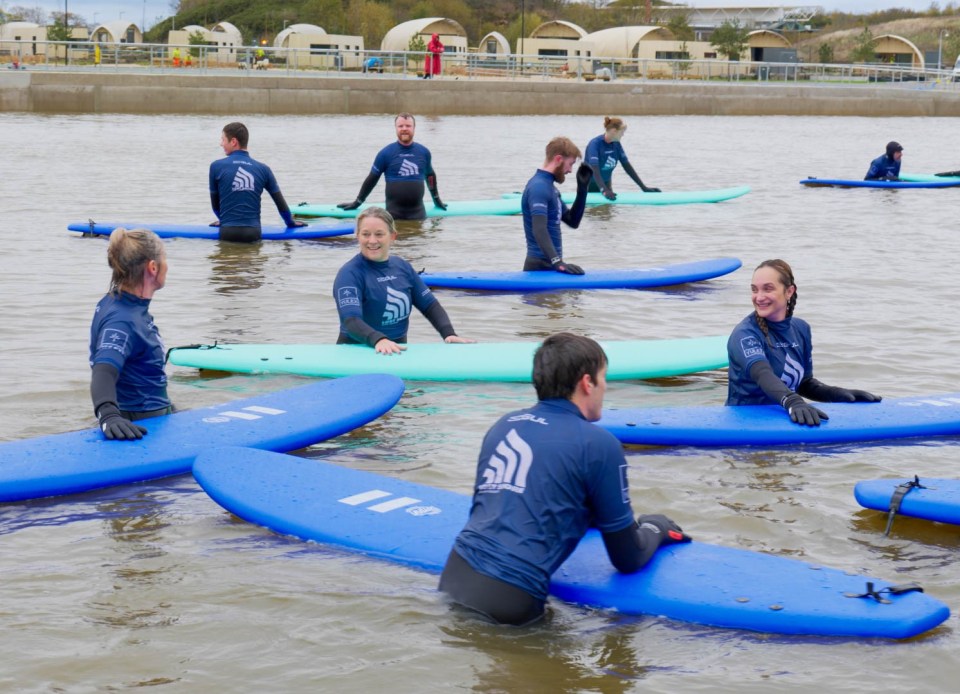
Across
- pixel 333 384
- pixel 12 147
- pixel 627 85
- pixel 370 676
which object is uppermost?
pixel 627 85

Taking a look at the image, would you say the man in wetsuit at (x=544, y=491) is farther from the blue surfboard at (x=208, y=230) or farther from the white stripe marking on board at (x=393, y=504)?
the blue surfboard at (x=208, y=230)

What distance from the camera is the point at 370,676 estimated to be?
3.63m

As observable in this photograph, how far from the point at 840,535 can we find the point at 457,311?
4.71m

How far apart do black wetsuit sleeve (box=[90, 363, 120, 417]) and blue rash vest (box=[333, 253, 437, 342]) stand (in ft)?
6.10

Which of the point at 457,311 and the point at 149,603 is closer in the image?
the point at 149,603

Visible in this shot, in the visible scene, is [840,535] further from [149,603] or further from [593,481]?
[149,603]

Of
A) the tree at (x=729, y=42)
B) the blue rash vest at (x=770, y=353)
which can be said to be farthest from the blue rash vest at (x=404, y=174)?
the tree at (x=729, y=42)

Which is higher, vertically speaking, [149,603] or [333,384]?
[333,384]

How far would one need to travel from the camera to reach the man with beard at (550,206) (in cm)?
873

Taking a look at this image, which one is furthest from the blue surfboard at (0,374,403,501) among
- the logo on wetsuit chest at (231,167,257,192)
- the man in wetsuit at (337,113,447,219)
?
the man in wetsuit at (337,113,447,219)

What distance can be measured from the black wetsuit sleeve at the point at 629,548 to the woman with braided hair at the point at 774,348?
6.36 feet

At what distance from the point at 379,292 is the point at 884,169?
44.1ft

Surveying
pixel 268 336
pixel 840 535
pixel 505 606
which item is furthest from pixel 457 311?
pixel 505 606

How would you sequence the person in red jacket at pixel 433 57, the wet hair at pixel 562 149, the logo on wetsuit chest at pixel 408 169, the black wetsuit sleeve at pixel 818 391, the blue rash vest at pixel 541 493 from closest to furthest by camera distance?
the blue rash vest at pixel 541 493, the black wetsuit sleeve at pixel 818 391, the wet hair at pixel 562 149, the logo on wetsuit chest at pixel 408 169, the person in red jacket at pixel 433 57
